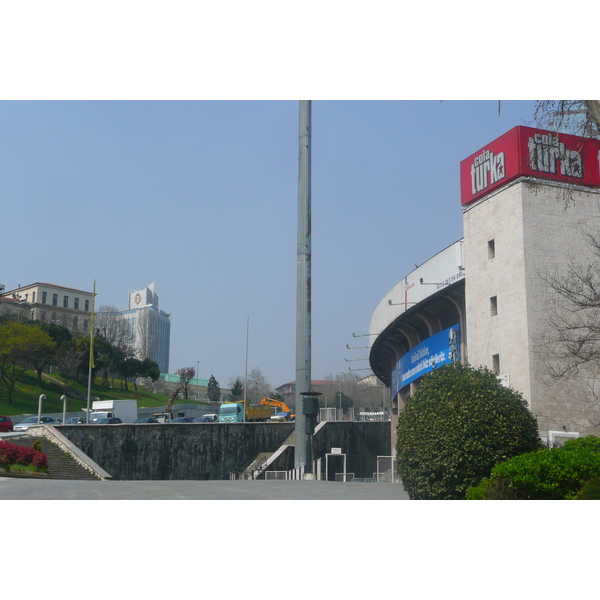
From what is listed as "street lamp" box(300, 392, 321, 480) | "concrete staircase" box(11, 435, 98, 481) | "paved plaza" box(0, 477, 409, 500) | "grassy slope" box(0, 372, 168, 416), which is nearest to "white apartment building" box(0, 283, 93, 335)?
"grassy slope" box(0, 372, 168, 416)

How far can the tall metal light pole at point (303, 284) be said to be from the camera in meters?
21.8

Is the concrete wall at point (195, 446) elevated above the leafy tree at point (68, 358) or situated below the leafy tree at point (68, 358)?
below

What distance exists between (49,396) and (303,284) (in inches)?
2225

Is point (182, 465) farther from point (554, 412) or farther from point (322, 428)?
point (554, 412)

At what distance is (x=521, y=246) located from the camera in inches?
1043

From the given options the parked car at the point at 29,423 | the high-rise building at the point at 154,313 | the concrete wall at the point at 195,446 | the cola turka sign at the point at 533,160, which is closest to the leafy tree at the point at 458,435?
the cola turka sign at the point at 533,160

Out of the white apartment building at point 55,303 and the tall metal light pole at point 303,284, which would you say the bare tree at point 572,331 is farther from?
the white apartment building at point 55,303

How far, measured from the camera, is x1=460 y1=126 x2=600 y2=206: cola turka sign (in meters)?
26.9

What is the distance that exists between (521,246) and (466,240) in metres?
4.04

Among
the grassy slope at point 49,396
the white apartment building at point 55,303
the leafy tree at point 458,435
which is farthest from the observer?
the white apartment building at point 55,303

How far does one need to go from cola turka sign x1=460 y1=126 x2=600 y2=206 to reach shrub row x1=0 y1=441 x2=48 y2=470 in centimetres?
2165

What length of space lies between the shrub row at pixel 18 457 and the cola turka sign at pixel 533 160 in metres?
21.6

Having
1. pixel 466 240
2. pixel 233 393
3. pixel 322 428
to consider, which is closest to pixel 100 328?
pixel 233 393

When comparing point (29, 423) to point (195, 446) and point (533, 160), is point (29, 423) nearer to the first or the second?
point (195, 446)
